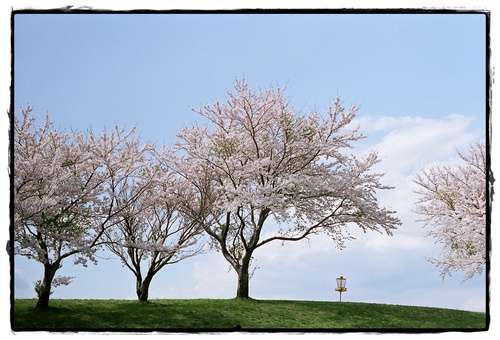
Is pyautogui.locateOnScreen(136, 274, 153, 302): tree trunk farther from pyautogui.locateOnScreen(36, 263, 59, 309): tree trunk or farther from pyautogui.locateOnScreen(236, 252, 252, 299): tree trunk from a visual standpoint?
pyautogui.locateOnScreen(36, 263, 59, 309): tree trunk

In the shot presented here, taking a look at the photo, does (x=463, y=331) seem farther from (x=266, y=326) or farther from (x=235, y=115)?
(x=235, y=115)

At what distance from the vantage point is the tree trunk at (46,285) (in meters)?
7.71

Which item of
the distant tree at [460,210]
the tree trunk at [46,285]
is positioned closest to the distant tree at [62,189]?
the tree trunk at [46,285]

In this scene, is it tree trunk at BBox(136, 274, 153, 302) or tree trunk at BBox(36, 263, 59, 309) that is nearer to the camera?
tree trunk at BBox(36, 263, 59, 309)

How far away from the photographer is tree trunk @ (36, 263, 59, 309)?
771 cm

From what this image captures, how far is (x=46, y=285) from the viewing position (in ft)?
25.5

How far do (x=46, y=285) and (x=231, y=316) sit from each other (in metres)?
2.28

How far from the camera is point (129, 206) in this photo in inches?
339

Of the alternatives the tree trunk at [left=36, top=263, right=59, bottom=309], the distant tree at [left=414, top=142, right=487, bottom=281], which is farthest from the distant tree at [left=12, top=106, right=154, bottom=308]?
the distant tree at [left=414, top=142, right=487, bottom=281]

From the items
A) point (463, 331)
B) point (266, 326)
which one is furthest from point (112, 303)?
point (463, 331)

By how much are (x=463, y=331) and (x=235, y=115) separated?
160 inches

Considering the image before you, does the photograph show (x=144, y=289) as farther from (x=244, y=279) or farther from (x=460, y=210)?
(x=460, y=210)

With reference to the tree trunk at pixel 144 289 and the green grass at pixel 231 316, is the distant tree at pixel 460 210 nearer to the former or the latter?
the green grass at pixel 231 316
